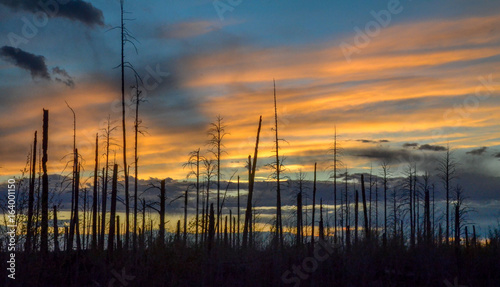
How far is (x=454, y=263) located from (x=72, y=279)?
59.3 feet

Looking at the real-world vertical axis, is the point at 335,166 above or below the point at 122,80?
below

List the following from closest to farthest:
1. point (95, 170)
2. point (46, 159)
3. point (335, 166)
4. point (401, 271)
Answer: point (46, 159) → point (401, 271) → point (95, 170) → point (335, 166)

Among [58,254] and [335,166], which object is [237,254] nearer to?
[58,254]

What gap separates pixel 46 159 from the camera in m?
22.3

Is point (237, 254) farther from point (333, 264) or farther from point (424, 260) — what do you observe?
point (424, 260)

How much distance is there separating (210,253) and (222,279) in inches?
60.2

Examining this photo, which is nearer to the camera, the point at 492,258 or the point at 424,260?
the point at 424,260

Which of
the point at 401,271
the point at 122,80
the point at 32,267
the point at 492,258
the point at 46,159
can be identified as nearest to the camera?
the point at 32,267

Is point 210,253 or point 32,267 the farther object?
point 210,253

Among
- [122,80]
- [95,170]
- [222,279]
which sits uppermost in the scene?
[122,80]

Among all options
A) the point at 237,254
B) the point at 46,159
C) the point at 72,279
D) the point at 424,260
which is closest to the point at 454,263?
the point at 424,260

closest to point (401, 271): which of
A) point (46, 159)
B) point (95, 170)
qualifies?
point (46, 159)

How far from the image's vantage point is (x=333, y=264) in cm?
2447

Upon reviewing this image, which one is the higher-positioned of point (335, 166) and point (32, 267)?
point (335, 166)
